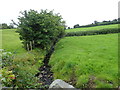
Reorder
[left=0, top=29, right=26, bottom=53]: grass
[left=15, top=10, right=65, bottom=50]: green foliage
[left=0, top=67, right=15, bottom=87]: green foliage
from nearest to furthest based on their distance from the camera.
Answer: [left=0, top=67, right=15, bottom=87]: green foliage < [left=15, top=10, right=65, bottom=50]: green foliage < [left=0, top=29, right=26, bottom=53]: grass

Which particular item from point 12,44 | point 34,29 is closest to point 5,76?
point 34,29

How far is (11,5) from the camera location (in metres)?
23.6

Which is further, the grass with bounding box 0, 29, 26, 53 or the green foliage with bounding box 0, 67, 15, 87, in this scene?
the grass with bounding box 0, 29, 26, 53

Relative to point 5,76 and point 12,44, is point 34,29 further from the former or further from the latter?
point 5,76

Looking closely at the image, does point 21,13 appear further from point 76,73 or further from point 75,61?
point 76,73

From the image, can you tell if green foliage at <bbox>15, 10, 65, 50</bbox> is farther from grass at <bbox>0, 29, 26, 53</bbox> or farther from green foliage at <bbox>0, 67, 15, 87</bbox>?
green foliage at <bbox>0, 67, 15, 87</bbox>

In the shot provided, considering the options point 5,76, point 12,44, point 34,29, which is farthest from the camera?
point 12,44

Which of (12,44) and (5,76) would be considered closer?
(5,76)

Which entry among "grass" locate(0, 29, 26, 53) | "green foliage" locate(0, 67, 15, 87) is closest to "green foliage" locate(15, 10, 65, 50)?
"grass" locate(0, 29, 26, 53)

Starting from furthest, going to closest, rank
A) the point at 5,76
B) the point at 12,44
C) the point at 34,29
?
the point at 12,44, the point at 34,29, the point at 5,76

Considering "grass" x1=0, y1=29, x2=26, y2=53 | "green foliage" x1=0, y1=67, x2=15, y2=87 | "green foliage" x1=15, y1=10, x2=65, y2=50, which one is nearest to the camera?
"green foliage" x1=0, y1=67, x2=15, y2=87

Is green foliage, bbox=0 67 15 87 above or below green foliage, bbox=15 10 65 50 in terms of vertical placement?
below

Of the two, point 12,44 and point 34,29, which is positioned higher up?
point 34,29

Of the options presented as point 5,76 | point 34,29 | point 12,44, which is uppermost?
point 34,29
